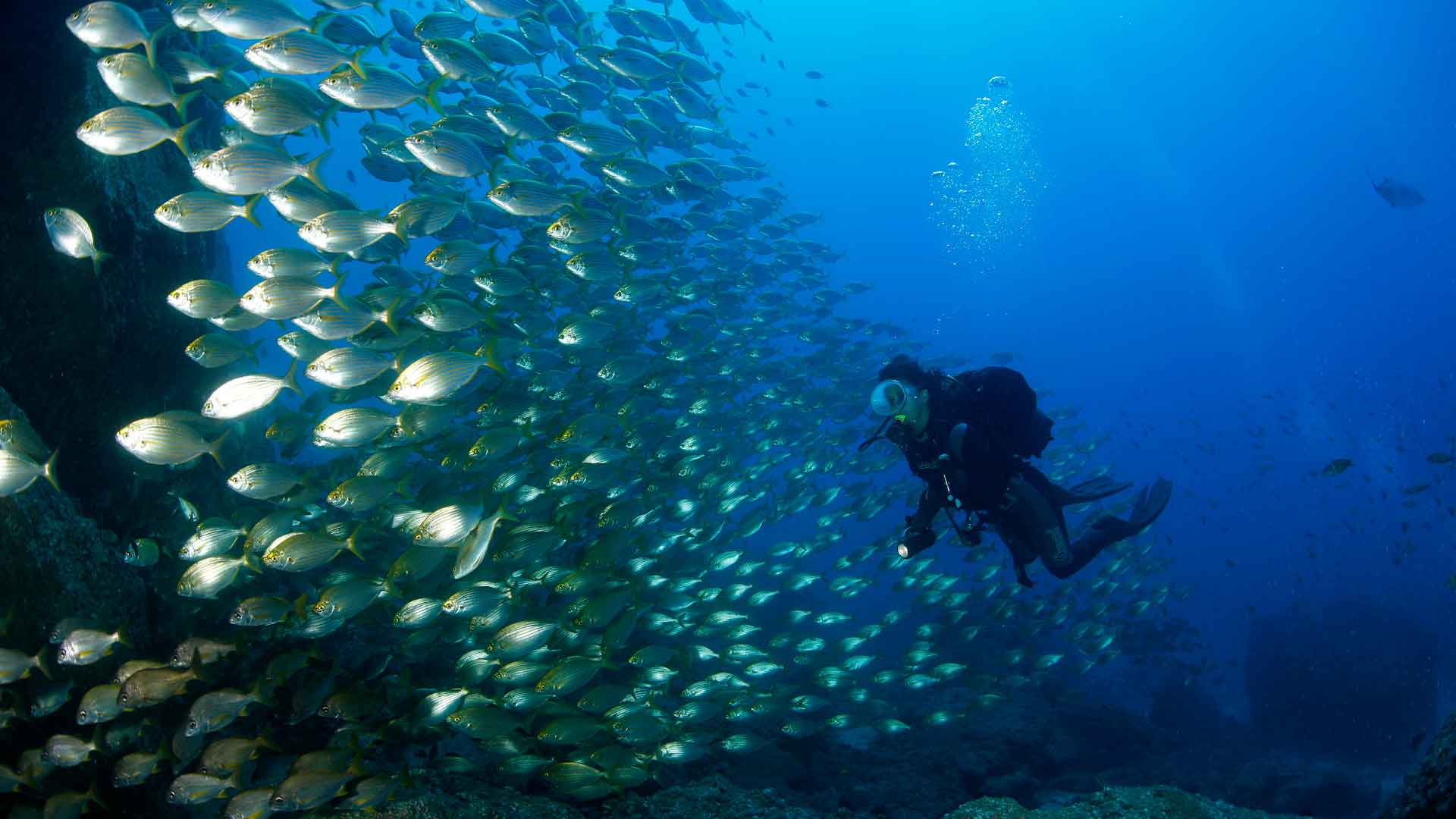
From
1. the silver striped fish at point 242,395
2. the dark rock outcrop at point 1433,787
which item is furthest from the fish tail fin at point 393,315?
the dark rock outcrop at point 1433,787

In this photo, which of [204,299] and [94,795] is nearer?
[94,795]

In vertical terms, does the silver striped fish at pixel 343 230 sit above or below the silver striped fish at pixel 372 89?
below

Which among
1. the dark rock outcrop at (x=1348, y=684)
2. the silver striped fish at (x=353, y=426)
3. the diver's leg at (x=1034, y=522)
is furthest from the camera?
the dark rock outcrop at (x=1348, y=684)

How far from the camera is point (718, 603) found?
26.8 feet

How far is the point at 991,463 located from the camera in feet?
18.5

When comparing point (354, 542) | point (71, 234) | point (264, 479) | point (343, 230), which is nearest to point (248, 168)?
point (343, 230)

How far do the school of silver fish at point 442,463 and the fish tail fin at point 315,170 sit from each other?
27mm

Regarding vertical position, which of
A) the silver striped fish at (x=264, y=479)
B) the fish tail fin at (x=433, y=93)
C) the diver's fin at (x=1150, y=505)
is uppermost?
the diver's fin at (x=1150, y=505)

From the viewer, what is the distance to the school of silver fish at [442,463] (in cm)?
453

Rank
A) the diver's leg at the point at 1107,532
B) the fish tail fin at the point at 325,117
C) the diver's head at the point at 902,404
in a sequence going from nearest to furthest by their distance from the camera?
the fish tail fin at the point at 325,117, the diver's head at the point at 902,404, the diver's leg at the point at 1107,532

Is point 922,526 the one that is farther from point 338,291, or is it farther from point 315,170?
point 315,170

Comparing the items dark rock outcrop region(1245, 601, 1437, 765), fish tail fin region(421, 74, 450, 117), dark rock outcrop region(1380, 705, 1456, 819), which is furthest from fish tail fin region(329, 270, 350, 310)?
dark rock outcrop region(1245, 601, 1437, 765)

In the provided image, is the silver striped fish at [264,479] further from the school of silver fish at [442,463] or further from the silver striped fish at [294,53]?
the silver striped fish at [294,53]

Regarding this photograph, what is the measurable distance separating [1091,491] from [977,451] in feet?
6.92
